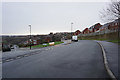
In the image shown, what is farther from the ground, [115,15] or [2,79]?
[115,15]

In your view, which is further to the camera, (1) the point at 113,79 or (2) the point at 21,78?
(2) the point at 21,78

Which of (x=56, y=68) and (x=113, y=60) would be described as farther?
(x=113, y=60)

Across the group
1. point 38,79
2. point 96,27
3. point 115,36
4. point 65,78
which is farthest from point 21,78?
point 96,27

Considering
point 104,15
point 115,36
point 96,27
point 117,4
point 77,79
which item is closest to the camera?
point 77,79

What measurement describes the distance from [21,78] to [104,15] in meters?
23.4

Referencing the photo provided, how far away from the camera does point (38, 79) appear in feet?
16.0

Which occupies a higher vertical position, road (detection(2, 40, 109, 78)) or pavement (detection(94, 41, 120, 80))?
pavement (detection(94, 41, 120, 80))

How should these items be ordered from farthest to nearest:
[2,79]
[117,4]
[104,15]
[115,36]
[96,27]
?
[96,27]
[115,36]
[104,15]
[117,4]
[2,79]

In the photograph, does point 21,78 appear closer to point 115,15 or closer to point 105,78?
point 105,78

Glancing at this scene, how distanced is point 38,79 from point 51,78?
60cm

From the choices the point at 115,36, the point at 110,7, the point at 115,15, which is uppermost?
the point at 110,7

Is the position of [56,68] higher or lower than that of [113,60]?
lower

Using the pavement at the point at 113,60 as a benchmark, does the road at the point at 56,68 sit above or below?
below

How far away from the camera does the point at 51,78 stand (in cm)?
496
